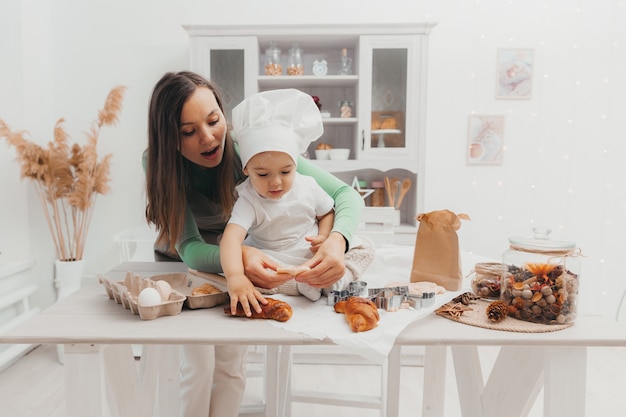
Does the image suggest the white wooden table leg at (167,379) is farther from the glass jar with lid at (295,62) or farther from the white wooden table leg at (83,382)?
the glass jar with lid at (295,62)

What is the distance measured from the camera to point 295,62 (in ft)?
9.18

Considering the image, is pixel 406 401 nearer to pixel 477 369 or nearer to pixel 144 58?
pixel 477 369

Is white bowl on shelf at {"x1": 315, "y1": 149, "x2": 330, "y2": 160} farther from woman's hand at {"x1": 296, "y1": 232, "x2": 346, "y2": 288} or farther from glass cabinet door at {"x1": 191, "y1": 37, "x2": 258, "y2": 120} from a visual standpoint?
woman's hand at {"x1": 296, "y1": 232, "x2": 346, "y2": 288}

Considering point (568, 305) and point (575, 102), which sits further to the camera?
point (575, 102)

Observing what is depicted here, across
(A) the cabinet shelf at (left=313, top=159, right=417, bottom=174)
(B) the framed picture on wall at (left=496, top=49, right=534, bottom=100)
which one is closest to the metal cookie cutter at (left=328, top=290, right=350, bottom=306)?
(A) the cabinet shelf at (left=313, top=159, right=417, bottom=174)

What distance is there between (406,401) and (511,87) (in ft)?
7.10

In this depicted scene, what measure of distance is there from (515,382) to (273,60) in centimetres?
230

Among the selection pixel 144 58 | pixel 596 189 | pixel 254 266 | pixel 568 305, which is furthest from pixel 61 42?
pixel 596 189

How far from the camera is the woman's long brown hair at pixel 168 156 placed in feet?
3.47

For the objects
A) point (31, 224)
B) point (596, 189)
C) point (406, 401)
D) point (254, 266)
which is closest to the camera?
point (254, 266)

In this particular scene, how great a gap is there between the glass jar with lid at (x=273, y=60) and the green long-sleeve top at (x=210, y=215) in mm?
1637

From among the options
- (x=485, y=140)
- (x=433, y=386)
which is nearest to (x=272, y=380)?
(x=433, y=386)

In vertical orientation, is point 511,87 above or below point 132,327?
above

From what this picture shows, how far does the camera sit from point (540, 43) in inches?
120
